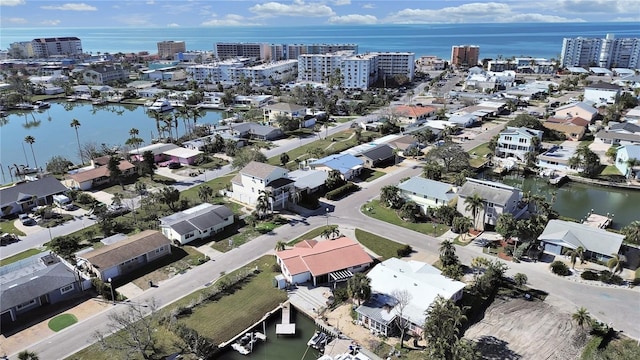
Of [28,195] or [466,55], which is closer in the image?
[28,195]

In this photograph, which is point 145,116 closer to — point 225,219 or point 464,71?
point 225,219

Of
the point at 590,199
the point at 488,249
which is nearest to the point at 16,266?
the point at 488,249

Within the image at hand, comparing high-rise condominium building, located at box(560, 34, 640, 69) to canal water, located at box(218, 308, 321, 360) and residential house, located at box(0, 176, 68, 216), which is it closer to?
canal water, located at box(218, 308, 321, 360)

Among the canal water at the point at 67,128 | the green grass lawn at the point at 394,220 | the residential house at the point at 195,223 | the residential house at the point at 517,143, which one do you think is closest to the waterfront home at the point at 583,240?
the green grass lawn at the point at 394,220

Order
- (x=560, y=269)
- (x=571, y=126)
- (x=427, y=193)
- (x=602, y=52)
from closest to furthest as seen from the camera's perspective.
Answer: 1. (x=560, y=269)
2. (x=427, y=193)
3. (x=571, y=126)
4. (x=602, y=52)

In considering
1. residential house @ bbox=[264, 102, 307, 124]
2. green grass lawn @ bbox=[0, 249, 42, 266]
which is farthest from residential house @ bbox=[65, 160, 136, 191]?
residential house @ bbox=[264, 102, 307, 124]

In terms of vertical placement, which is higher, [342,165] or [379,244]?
[342,165]

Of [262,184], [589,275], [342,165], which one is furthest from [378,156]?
[589,275]

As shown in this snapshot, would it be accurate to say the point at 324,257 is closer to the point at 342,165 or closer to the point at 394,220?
the point at 394,220
